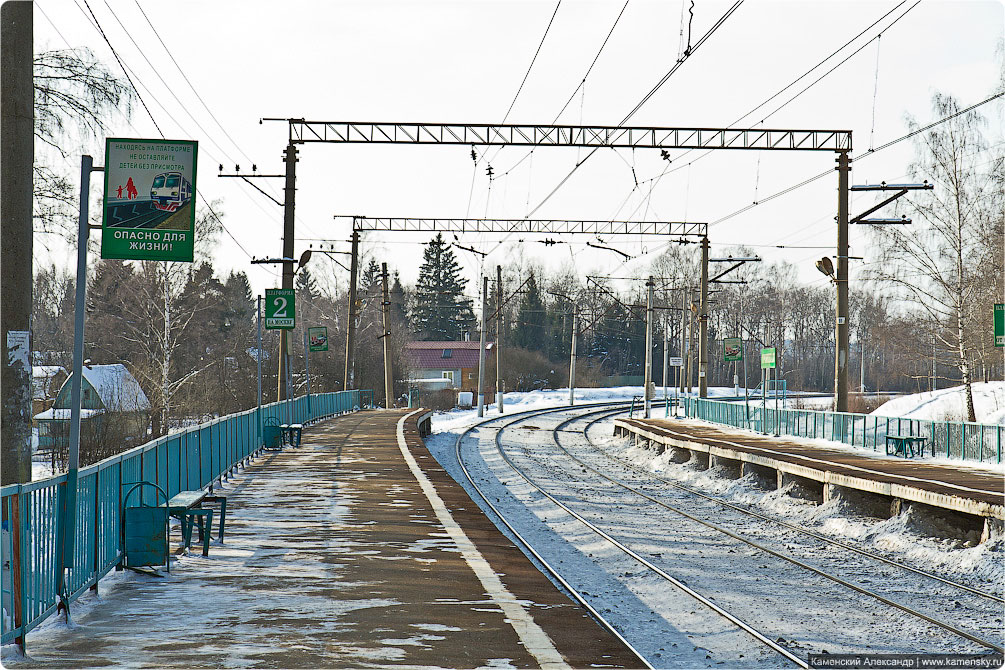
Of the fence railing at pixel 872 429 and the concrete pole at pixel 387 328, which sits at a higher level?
the concrete pole at pixel 387 328

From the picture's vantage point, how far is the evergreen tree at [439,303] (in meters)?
114

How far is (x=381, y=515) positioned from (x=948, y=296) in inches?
1432

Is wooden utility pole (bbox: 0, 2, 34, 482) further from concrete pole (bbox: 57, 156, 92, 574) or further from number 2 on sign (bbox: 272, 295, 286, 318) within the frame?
number 2 on sign (bbox: 272, 295, 286, 318)

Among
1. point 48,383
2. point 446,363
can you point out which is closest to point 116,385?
point 48,383

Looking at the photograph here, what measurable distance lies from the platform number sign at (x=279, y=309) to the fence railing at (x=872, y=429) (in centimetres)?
1638

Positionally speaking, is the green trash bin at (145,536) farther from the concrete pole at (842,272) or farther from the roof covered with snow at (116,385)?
the roof covered with snow at (116,385)

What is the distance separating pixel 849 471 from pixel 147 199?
56.6 feet

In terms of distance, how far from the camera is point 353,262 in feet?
167

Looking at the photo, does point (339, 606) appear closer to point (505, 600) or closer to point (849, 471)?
point (505, 600)

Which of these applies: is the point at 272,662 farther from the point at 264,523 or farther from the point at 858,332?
the point at 858,332

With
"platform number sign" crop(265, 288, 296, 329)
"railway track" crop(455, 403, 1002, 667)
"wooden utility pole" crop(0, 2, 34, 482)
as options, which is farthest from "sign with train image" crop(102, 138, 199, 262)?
"platform number sign" crop(265, 288, 296, 329)

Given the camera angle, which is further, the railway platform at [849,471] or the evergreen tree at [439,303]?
the evergreen tree at [439,303]

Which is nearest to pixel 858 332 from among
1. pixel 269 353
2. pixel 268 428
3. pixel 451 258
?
pixel 451 258

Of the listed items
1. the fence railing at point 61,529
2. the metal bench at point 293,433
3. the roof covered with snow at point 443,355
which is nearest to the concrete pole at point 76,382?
the fence railing at point 61,529
